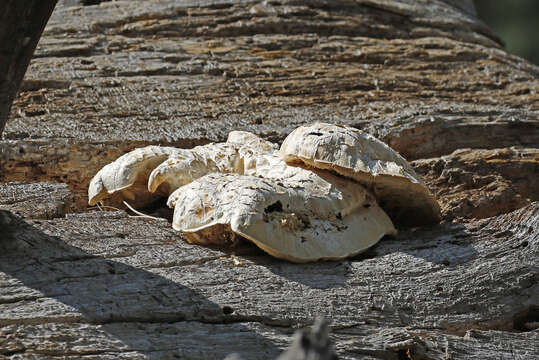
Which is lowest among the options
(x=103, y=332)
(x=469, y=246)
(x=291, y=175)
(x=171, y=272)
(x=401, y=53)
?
(x=103, y=332)

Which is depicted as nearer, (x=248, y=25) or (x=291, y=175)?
(x=291, y=175)

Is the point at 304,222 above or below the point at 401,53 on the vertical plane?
below

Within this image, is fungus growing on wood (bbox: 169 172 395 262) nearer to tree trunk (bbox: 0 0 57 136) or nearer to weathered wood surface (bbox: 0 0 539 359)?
weathered wood surface (bbox: 0 0 539 359)

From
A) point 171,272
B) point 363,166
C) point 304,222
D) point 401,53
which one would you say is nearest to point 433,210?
point 363,166

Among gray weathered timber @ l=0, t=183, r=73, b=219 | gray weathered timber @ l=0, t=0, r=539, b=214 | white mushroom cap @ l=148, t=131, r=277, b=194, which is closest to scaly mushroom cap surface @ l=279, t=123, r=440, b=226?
white mushroom cap @ l=148, t=131, r=277, b=194

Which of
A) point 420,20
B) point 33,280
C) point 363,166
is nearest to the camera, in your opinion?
point 33,280

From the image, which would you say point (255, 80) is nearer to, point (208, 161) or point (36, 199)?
point (208, 161)

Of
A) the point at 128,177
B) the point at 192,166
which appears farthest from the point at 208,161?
the point at 128,177

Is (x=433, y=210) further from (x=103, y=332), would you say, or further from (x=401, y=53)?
(x=401, y=53)
